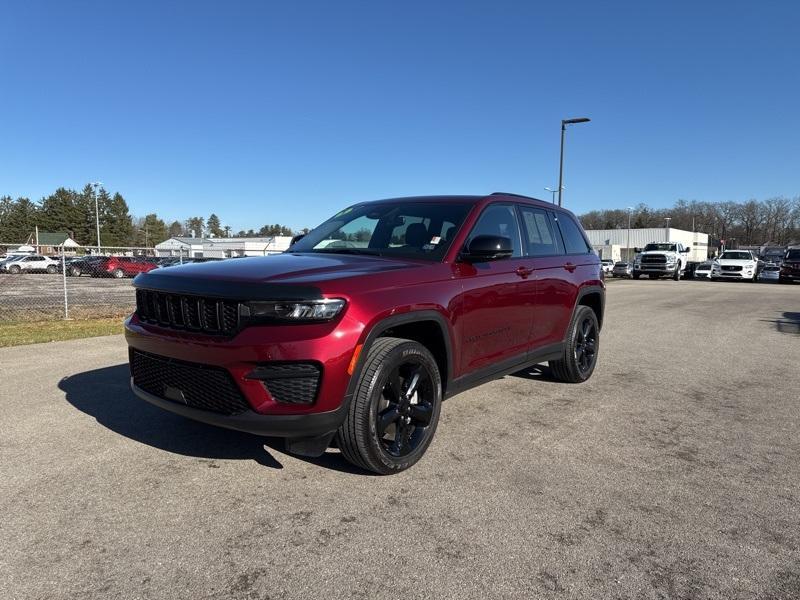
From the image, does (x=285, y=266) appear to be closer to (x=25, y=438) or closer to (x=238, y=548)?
(x=238, y=548)

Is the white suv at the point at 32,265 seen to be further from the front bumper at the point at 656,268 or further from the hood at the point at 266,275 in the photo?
the hood at the point at 266,275

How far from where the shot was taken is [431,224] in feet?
14.2

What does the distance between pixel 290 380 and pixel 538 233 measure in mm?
3141

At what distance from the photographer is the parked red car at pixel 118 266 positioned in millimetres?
33938

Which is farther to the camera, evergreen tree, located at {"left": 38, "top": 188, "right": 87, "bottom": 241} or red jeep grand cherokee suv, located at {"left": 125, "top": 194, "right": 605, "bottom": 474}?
evergreen tree, located at {"left": 38, "top": 188, "right": 87, "bottom": 241}

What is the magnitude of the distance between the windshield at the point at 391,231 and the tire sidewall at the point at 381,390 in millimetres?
766

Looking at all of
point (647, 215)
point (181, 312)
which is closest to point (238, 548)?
point (181, 312)

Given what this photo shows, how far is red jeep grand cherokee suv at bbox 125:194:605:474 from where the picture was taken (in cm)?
298

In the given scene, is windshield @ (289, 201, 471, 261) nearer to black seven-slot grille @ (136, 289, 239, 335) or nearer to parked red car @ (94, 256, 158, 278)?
black seven-slot grille @ (136, 289, 239, 335)

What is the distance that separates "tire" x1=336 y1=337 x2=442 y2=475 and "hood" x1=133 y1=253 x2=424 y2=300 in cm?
52

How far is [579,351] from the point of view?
235 inches

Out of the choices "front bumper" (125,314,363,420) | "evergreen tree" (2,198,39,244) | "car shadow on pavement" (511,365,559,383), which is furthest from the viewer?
"evergreen tree" (2,198,39,244)

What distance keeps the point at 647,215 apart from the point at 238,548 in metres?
151

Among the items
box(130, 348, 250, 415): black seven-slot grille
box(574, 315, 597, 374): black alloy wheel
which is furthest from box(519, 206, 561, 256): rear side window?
box(130, 348, 250, 415): black seven-slot grille
